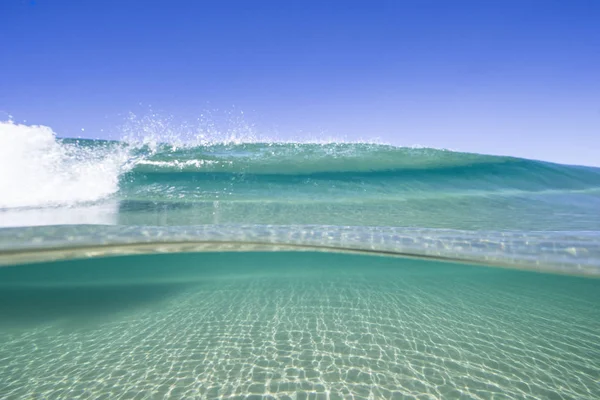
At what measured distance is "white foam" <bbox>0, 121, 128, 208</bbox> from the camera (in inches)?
301

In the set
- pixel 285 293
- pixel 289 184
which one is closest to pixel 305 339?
pixel 285 293

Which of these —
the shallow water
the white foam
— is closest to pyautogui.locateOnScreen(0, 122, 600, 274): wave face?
the white foam

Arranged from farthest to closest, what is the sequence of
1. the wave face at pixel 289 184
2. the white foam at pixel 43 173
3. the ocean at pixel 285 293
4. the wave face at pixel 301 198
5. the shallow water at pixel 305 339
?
the white foam at pixel 43 173, the wave face at pixel 289 184, the wave face at pixel 301 198, the ocean at pixel 285 293, the shallow water at pixel 305 339

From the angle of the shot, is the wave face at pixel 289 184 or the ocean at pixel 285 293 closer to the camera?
the ocean at pixel 285 293

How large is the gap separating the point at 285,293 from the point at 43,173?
777cm

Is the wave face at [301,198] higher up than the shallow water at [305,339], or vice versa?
the wave face at [301,198]

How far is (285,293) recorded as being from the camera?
4461mm

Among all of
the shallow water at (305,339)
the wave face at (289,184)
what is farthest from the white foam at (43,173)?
the shallow water at (305,339)

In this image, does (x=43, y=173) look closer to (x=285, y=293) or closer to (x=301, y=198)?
(x=301, y=198)

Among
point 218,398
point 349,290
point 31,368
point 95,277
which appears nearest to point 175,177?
point 95,277

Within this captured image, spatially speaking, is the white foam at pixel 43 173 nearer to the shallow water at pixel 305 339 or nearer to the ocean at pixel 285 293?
the ocean at pixel 285 293

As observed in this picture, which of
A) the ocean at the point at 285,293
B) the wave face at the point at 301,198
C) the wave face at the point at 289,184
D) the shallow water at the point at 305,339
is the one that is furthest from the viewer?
the wave face at the point at 289,184

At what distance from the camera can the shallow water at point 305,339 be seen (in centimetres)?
220

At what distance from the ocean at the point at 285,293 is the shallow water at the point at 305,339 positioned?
19mm
